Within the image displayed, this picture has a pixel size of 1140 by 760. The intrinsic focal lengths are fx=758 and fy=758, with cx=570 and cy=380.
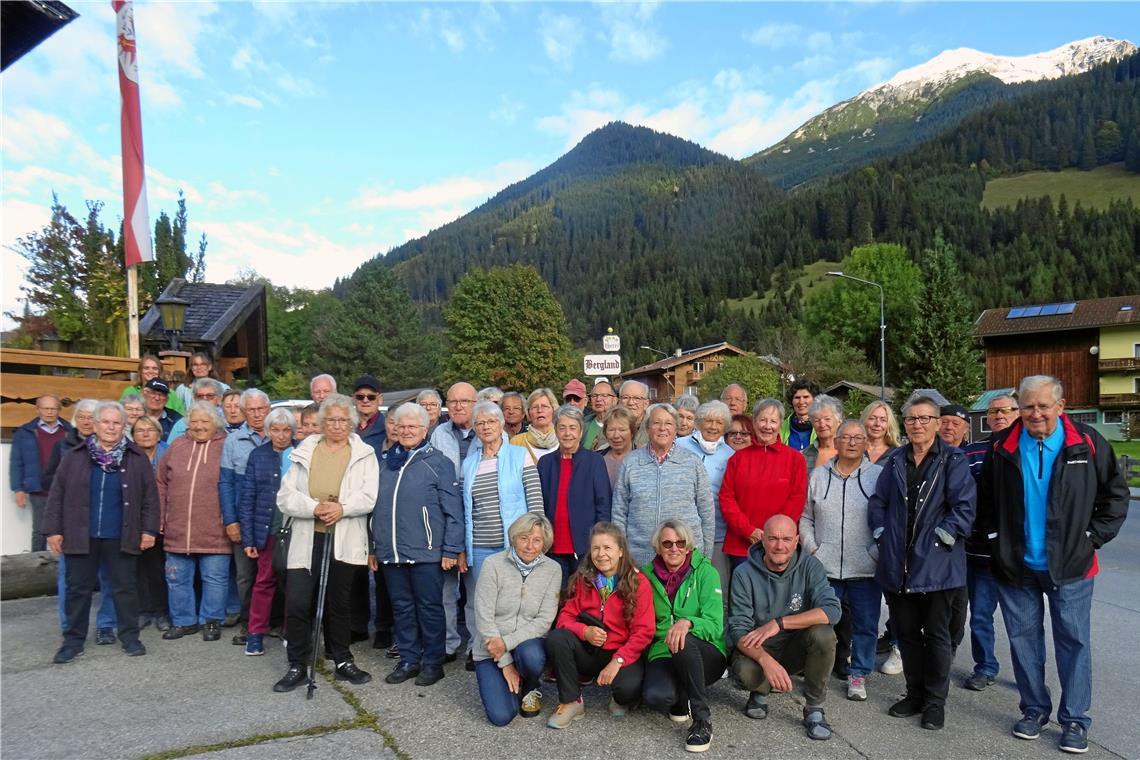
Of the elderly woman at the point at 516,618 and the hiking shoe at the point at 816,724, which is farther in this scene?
the elderly woman at the point at 516,618

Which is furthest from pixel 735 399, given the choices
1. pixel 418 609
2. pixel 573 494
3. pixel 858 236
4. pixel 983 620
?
pixel 858 236

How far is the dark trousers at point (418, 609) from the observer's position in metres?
5.18

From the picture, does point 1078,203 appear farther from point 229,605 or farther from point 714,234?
point 229,605

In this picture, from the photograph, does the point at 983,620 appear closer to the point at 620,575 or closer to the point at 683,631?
the point at 683,631

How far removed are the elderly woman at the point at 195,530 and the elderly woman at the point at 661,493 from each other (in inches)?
126

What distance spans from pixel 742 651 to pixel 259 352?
591 inches

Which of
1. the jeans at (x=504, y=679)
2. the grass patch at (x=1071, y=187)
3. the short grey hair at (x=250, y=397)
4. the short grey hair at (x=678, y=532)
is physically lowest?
the jeans at (x=504, y=679)

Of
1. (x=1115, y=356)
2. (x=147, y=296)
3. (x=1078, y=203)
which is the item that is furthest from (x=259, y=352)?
(x=1078, y=203)

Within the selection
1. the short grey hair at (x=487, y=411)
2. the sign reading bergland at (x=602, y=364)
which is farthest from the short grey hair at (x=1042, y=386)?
the sign reading bergland at (x=602, y=364)

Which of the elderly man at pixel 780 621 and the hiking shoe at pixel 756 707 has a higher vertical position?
the elderly man at pixel 780 621

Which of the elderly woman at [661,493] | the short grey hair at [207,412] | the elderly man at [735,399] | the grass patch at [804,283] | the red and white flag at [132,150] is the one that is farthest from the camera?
the grass patch at [804,283]

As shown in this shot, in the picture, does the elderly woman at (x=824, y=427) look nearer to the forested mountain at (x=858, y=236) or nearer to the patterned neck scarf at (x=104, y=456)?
the patterned neck scarf at (x=104, y=456)

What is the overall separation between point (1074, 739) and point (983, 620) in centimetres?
120

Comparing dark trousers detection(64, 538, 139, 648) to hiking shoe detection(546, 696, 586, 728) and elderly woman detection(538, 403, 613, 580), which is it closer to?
elderly woman detection(538, 403, 613, 580)
